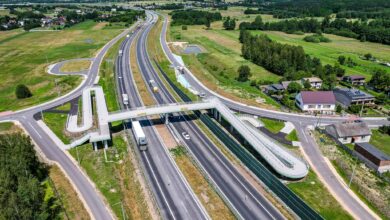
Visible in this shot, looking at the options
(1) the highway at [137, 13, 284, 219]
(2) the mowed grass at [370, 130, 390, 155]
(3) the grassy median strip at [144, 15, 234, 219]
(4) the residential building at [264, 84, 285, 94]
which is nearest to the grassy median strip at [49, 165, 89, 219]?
(3) the grassy median strip at [144, 15, 234, 219]

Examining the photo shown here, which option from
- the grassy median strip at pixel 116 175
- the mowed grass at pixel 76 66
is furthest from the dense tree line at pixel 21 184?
the mowed grass at pixel 76 66

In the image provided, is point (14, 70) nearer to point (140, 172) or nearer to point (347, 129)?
point (140, 172)

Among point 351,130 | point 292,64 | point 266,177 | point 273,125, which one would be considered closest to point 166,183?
point 266,177

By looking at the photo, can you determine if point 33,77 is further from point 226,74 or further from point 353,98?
point 353,98

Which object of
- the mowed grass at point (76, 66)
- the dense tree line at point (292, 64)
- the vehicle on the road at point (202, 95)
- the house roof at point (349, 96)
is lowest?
the vehicle on the road at point (202, 95)

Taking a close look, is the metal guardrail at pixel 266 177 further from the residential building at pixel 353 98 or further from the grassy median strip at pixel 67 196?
the residential building at pixel 353 98

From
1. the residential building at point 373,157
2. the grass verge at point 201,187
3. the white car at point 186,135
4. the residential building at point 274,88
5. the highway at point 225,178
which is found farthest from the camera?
the residential building at point 274,88

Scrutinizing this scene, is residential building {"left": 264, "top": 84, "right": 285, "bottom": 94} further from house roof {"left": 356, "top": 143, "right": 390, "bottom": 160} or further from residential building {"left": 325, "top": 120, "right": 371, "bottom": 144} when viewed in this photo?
house roof {"left": 356, "top": 143, "right": 390, "bottom": 160}
